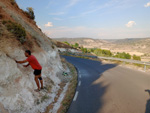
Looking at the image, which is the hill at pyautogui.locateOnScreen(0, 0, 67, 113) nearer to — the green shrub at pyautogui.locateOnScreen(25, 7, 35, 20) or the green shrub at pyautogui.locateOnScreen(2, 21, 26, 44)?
the green shrub at pyautogui.locateOnScreen(2, 21, 26, 44)

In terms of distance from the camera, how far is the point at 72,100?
19.9ft

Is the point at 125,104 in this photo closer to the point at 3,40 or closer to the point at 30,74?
the point at 30,74

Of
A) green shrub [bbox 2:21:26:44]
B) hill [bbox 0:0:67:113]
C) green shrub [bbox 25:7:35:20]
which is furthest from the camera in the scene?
green shrub [bbox 25:7:35:20]

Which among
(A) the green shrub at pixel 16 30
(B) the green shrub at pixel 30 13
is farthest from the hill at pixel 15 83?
(B) the green shrub at pixel 30 13

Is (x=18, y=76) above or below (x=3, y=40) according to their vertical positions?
below

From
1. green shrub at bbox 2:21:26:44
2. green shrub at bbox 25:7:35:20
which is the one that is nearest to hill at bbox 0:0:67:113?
green shrub at bbox 2:21:26:44

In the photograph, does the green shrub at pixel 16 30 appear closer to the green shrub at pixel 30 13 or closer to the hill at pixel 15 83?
the hill at pixel 15 83

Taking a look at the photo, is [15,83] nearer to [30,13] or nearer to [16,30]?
[16,30]

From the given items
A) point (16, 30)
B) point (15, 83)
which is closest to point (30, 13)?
point (16, 30)

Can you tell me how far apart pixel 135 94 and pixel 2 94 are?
6324 mm

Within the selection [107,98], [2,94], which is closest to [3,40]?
[2,94]

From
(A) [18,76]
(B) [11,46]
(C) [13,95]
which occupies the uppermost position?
(B) [11,46]

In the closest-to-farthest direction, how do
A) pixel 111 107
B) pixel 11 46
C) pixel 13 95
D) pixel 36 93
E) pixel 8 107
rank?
pixel 8 107
pixel 13 95
pixel 111 107
pixel 36 93
pixel 11 46

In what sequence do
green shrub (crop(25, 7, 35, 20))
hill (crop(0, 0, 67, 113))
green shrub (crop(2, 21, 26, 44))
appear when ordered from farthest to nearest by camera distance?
green shrub (crop(25, 7, 35, 20)) < green shrub (crop(2, 21, 26, 44)) < hill (crop(0, 0, 67, 113))
